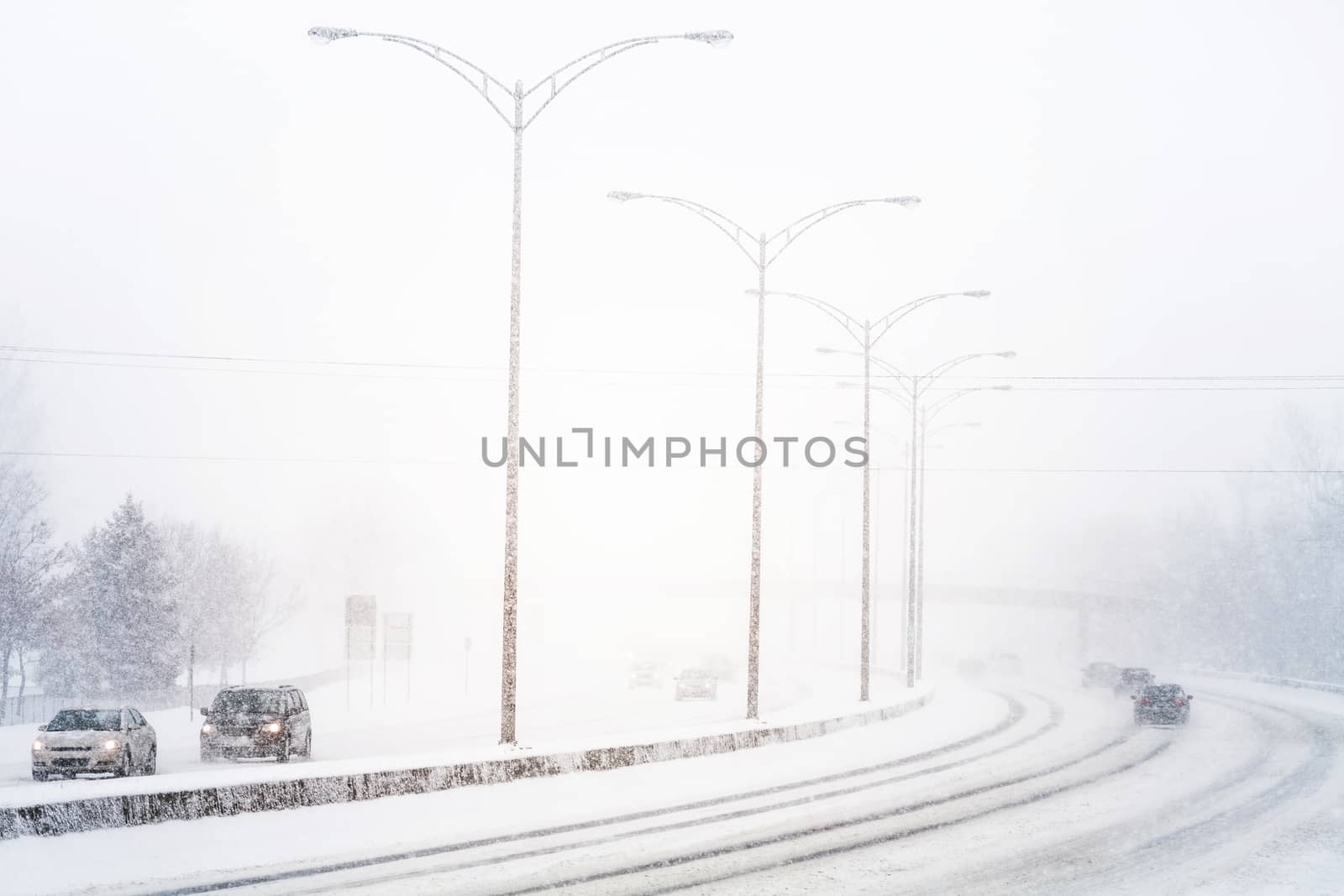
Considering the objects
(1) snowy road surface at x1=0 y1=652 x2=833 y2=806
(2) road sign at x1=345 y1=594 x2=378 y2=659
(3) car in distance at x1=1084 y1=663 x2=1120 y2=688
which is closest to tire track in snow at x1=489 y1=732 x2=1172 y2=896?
(1) snowy road surface at x1=0 y1=652 x2=833 y2=806

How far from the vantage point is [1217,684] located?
72812mm

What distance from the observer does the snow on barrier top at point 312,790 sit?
14742mm

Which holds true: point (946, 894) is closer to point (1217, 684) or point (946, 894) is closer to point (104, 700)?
point (104, 700)

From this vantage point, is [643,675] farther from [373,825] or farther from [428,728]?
[373,825]

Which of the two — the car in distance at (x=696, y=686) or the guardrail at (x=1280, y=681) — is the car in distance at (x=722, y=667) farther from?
the guardrail at (x=1280, y=681)

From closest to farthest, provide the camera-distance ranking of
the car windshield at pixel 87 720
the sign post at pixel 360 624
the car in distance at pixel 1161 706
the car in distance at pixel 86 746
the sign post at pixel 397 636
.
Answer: the car in distance at pixel 86 746 → the car windshield at pixel 87 720 → the car in distance at pixel 1161 706 → the sign post at pixel 360 624 → the sign post at pixel 397 636

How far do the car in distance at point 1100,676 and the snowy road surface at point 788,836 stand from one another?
41.6 metres

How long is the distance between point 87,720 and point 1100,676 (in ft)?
176

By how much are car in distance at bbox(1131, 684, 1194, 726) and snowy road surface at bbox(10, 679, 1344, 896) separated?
38.6 feet

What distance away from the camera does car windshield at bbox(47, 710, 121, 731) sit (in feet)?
81.0

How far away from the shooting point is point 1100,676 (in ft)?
223

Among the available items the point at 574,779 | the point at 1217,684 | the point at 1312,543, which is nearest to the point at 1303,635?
the point at 1312,543

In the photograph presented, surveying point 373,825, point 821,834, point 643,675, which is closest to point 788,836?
point 821,834

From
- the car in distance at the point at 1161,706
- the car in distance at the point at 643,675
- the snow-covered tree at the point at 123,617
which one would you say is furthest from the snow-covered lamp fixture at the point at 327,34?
the car in distance at the point at 643,675
